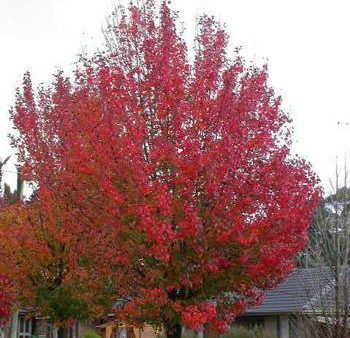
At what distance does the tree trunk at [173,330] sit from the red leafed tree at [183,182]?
33mm

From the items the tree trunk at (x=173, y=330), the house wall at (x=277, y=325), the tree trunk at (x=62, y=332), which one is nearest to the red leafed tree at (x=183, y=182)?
the tree trunk at (x=173, y=330)

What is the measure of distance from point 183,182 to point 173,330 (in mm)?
3639

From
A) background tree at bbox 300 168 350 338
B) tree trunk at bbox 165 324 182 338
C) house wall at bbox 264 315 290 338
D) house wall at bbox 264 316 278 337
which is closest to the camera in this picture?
background tree at bbox 300 168 350 338

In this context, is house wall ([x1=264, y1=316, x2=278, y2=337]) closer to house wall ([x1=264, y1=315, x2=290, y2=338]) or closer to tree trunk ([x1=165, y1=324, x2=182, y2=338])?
house wall ([x1=264, y1=315, x2=290, y2=338])

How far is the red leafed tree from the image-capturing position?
40.2 ft

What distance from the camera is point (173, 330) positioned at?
1381 centimetres

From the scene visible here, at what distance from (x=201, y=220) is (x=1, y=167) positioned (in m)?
19.0

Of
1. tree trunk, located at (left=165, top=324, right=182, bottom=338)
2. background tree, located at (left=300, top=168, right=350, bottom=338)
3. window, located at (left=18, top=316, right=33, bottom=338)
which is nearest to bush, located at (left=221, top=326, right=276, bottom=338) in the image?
tree trunk, located at (left=165, top=324, right=182, bottom=338)

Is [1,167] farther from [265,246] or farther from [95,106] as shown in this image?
[265,246]

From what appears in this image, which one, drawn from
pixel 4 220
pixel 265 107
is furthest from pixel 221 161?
pixel 4 220

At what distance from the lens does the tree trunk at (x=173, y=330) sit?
539 inches

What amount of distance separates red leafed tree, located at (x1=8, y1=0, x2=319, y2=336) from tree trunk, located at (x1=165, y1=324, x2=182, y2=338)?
0.03 metres

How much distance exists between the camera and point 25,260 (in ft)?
60.1

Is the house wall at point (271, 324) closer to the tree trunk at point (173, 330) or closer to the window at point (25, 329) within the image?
the tree trunk at point (173, 330)
